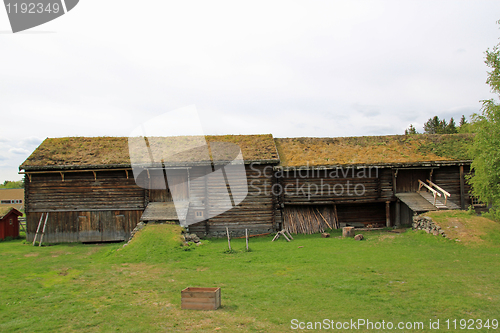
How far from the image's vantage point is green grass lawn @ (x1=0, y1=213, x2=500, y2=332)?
25.3ft

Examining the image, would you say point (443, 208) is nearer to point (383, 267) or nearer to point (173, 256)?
point (383, 267)

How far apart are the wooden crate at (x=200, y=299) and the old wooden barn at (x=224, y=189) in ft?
37.2

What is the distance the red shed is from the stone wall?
27.8 meters

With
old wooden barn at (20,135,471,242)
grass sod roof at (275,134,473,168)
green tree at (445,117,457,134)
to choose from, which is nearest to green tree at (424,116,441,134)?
green tree at (445,117,457,134)

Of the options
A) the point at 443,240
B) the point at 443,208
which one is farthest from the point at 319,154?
the point at 443,240

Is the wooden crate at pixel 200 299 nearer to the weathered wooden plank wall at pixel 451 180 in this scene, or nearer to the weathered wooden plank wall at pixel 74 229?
the weathered wooden plank wall at pixel 74 229

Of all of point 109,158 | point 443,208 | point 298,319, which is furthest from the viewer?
point 109,158

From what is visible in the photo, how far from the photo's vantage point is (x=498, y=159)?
1551cm

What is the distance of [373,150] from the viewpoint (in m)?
23.6

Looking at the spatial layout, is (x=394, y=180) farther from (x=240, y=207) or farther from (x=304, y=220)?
(x=240, y=207)

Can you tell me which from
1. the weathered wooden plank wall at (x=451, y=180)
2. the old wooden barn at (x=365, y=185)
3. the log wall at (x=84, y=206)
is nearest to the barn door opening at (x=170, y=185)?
the log wall at (x=84, y=206)

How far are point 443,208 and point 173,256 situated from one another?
52.5ft

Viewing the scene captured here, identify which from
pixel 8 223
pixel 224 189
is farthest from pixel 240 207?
pixel 8 223

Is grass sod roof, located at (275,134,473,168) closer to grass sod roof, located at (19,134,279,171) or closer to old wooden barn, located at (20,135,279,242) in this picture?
grass sod roof, located at (19,134,279,171)
